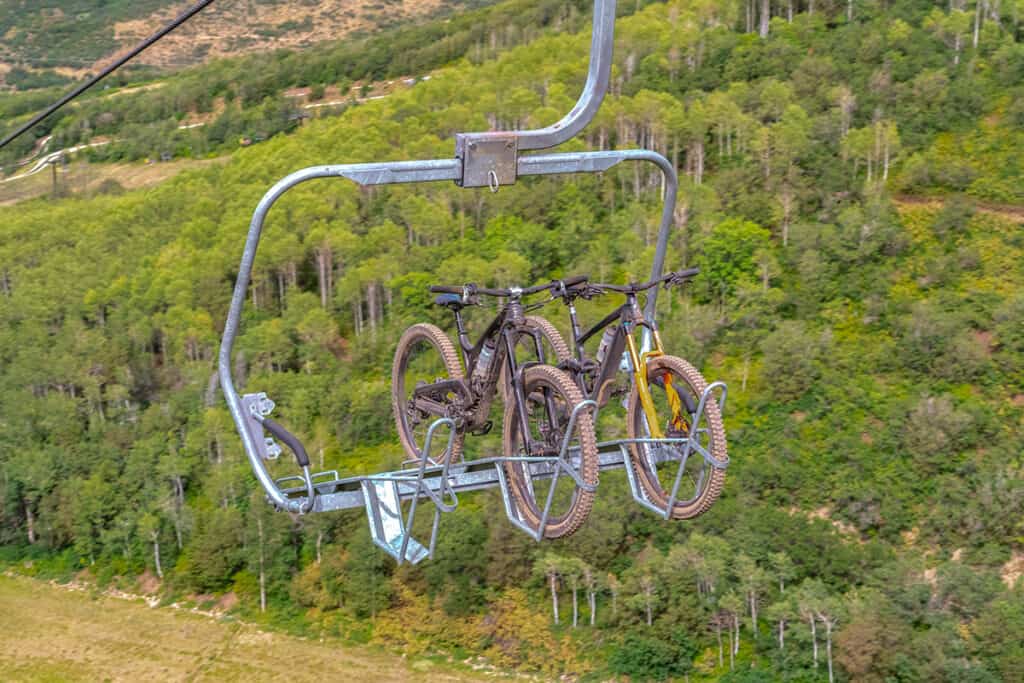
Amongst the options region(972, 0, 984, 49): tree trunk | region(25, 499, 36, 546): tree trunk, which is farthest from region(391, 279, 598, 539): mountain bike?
region(972, 0, 984, 49): tree trunk

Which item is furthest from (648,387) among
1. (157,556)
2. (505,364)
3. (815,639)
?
(157,556)

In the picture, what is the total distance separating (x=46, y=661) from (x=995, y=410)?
118ft

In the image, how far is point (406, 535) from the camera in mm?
9562

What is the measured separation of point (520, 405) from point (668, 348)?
116ft

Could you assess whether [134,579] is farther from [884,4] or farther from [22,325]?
[884,4]

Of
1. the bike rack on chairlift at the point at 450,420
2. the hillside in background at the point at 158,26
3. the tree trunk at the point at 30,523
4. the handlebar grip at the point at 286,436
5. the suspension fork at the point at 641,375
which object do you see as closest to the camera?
the bike rack on chairlift at the point at 450,420

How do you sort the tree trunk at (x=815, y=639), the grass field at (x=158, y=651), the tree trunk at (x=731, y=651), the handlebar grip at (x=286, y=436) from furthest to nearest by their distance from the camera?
the grass field at (x=158, y=651) < the tree trunk at (x=731, y=651) < the tree trunk at (x=815, y=639) < the handlebar grip at (x=286, y=436)

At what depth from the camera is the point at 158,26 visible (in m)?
118

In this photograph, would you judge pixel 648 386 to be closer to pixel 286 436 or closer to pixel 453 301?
pixel 453 301

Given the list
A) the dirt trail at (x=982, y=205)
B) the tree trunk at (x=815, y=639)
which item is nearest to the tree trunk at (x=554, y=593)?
the tree trunk at (x=815, y=639)

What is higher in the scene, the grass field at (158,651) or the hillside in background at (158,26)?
the hillside in background at (158,26)

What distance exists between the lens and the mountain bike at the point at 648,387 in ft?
30.0

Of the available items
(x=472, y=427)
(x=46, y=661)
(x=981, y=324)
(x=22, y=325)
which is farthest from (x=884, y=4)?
(x=472, y=427)

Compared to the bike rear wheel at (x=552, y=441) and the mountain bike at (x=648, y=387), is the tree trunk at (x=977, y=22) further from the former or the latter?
the bike rear wheel at (x=552, y=441)
